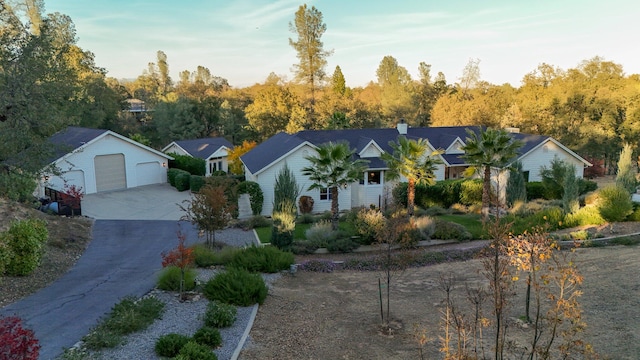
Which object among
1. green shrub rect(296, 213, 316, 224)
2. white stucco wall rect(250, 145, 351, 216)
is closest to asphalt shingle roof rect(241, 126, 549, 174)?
white stucco wall rect(250, 145, 351, 216)

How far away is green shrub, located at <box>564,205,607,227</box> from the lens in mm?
20842

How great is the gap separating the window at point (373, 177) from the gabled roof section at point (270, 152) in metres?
4.77

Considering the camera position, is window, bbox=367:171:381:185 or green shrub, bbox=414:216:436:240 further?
window, bbox=367:171:381:185

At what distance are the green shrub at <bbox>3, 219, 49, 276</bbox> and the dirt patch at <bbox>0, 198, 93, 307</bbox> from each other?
0.25 meters

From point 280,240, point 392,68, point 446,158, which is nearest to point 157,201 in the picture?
point 280,240

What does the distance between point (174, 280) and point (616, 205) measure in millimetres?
20178

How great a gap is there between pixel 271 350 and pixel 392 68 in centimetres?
7759

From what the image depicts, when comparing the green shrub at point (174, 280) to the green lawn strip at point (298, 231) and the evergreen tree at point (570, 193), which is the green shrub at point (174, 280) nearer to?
the green lawn strip at point (298, 231)

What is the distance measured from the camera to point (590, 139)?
148 ft

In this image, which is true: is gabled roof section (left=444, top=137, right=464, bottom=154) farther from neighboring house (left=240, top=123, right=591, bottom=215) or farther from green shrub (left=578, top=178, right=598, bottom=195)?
green shrub (left=578, top=178, right=598, bottom=195)

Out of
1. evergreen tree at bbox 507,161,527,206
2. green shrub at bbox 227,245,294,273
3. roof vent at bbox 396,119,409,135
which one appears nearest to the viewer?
green shrub at bbox 227,245,294,273

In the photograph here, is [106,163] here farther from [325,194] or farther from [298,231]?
[298,231]

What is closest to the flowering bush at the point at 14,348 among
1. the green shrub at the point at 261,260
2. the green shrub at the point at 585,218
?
the green shrub at the point at 261,260

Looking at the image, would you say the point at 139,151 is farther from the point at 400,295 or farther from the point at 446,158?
the point at 400,295
